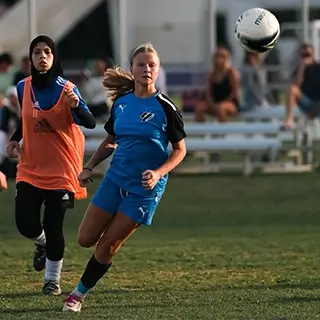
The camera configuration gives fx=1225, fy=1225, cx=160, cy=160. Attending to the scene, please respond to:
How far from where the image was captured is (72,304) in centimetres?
872

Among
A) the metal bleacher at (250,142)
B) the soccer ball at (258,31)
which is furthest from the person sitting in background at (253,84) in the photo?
the soccer ball at (258,31)

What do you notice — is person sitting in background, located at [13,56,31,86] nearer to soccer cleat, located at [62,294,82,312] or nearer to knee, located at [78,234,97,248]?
knee, located at [78,234,97,248]

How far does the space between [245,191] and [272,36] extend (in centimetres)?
740

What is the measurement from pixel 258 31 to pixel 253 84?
1376 centimetres

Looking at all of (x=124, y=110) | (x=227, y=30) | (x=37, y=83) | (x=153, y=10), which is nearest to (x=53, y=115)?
(x=37, y=83)

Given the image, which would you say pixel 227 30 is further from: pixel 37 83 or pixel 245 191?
pixel 37 83

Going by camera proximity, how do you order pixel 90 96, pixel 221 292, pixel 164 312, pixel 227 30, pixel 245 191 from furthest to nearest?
1. pixel 227 30
2. pixel 90 96
3. pixel 245 191
4. pixel 221 292
5. pixel 164 312

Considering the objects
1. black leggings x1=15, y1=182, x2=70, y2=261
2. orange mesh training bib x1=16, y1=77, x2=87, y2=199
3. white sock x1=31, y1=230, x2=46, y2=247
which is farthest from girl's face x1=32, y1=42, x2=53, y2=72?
white sock x1=31, y1=230, x2=46, y2=247

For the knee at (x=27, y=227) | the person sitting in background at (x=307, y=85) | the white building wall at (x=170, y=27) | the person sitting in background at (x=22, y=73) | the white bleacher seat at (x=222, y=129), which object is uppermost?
the knee at (x=27, y=227)

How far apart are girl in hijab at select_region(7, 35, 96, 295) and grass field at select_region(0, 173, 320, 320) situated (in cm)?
50

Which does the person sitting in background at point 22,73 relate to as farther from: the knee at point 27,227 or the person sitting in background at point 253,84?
the knee at point 27,227

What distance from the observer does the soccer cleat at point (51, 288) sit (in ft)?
31.3

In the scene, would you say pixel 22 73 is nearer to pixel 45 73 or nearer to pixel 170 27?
pixel 170 27

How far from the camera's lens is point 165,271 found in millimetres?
10789
